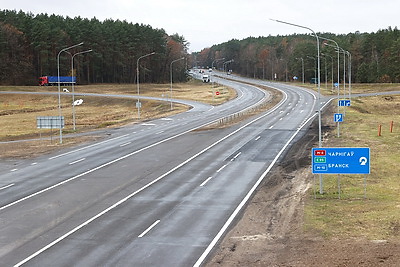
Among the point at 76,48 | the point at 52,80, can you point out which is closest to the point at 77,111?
the point at 52,80

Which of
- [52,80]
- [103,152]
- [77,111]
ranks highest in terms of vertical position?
[52,80]

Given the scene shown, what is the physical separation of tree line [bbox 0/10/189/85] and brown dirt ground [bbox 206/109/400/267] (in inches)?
4402

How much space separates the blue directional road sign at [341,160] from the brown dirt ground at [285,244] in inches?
78.1

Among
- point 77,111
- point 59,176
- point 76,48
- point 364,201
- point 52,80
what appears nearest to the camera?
point 364,201

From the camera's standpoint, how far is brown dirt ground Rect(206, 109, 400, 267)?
17281 mm

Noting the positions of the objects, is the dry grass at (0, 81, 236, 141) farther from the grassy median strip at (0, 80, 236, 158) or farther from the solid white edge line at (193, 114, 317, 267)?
the solid white edge line at (193, 114, 317, 267)

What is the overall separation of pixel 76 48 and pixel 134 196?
118 meters

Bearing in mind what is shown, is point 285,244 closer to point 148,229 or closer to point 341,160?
point 148,229

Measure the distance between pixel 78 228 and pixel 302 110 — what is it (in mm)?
61645

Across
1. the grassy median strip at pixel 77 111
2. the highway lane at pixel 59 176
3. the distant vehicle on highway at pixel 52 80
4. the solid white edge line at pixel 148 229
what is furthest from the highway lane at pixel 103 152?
the distant vehicle on highway at pixel 52 80

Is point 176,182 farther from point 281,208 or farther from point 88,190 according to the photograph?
point 281,208

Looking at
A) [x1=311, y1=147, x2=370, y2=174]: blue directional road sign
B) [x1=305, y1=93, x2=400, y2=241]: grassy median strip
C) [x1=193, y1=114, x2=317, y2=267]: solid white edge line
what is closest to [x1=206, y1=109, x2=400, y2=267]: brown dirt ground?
[x1=193, y1=114, x2=317, y2=267]: solid white edge line

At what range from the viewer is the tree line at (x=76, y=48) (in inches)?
5069

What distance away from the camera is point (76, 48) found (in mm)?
139250
